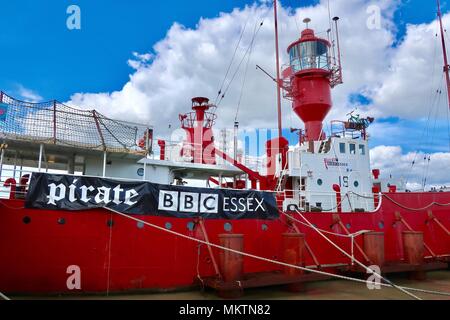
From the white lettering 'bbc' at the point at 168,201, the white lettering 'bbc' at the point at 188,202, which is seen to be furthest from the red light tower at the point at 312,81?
the white lettering 'bbc' at the point at 168,201

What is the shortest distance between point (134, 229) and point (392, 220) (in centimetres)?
1021

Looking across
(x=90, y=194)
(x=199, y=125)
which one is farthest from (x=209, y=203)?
(x=199, y=125)

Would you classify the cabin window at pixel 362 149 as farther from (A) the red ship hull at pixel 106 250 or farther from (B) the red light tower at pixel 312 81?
(A) the red ship hull at pixel 106 250

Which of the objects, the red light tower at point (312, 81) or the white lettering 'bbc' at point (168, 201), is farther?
the red light tower at point (312, 81)

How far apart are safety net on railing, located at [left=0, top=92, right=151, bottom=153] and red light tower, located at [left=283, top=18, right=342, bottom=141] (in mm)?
9770

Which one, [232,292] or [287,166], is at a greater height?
[287,166]

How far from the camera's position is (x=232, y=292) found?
8.85m

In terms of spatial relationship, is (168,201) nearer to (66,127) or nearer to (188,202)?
(188,202)

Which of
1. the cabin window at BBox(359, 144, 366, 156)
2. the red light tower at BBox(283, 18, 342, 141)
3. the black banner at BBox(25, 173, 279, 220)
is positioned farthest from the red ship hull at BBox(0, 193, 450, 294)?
the red light tower at BBox(283, 18, 342, 141)

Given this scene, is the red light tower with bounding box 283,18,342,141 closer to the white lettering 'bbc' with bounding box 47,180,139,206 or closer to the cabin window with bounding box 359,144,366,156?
the cabin window with bounding box 359,144,366,156

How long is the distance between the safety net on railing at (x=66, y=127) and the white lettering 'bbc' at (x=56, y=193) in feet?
6.07

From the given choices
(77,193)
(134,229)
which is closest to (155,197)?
(134,229)

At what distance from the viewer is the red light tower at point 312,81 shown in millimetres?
18406
